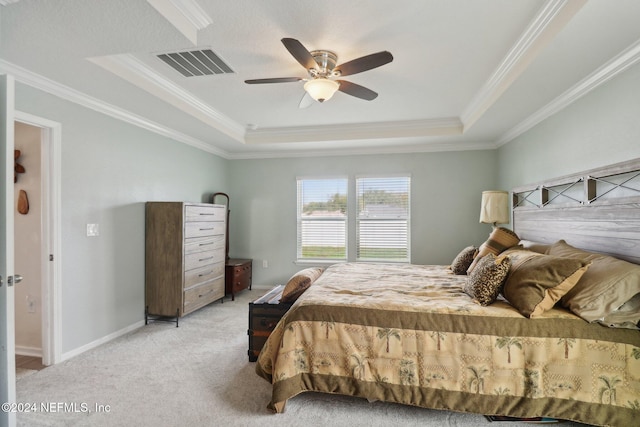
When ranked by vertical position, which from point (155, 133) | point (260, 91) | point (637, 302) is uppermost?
point (260, 91)

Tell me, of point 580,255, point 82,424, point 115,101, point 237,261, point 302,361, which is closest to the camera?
point 82,424

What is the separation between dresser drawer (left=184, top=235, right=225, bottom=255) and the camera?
12.8 ft

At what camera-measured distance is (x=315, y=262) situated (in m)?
5.53

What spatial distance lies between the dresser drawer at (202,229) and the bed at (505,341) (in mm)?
2196

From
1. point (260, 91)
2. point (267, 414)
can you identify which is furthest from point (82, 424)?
point (260, 91)

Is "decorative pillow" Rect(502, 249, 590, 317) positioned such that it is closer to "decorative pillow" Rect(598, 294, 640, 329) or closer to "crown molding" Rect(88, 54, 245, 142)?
"decorative pillow" Rect(598, 294, 640, 329)

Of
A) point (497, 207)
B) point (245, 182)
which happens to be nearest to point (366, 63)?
point (497, 207)

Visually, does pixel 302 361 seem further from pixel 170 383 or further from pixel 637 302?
pixel 637 302

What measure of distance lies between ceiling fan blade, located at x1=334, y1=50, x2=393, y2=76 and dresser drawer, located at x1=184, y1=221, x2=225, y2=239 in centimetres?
262

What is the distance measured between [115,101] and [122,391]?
2.65m

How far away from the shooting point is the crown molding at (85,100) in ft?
8.15

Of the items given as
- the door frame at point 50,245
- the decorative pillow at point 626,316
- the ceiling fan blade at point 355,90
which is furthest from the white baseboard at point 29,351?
the decorative pillow at point 626,316

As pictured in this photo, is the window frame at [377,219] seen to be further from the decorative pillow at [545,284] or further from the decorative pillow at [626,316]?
the decorative pillow at [626,316]

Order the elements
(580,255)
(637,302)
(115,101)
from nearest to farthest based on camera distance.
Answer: (637,302) < (580,255) < (115,101)
